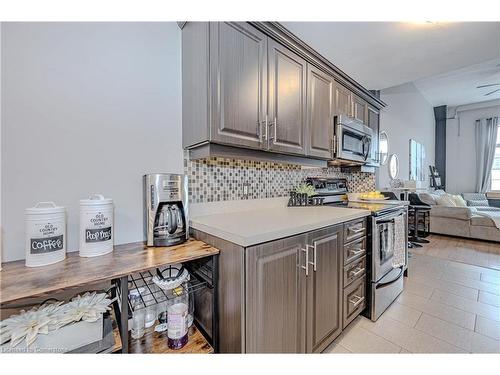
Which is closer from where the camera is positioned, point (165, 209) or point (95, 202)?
point (95, 202)

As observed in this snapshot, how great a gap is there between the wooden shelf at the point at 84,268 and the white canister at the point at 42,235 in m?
0.04

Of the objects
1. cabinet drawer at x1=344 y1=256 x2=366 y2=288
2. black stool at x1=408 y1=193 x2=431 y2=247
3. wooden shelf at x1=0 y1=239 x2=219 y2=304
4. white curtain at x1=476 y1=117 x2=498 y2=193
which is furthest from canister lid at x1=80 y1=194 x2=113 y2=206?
white curtain at x1=476 y1=117 x2=498 y2=193

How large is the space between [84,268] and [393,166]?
4.84 m

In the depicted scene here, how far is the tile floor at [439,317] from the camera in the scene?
1494 millimetres

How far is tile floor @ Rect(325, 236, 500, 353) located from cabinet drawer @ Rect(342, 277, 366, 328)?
5.2 inches

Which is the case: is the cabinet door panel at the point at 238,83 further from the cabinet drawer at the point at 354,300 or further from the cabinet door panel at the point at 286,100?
the cabinet drawer at the point at 354,300

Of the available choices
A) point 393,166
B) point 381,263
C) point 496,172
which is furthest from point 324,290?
point 496,172

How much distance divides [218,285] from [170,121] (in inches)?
41.2

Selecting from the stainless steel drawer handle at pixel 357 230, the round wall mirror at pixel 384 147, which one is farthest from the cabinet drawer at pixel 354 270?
the round wall mirror at pixel 384 147

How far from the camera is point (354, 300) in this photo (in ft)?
5.36

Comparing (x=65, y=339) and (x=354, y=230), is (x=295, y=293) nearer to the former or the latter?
(x=354, y=230)
